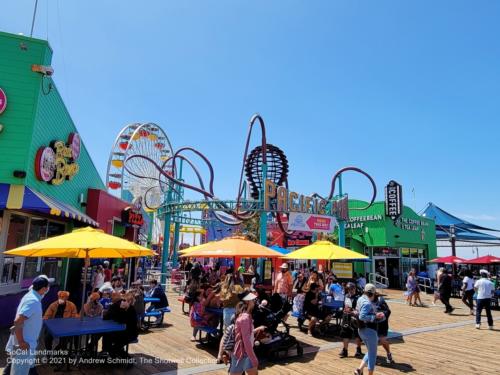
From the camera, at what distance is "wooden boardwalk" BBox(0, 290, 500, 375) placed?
6188 millimetres

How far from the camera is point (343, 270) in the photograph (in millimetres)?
17078

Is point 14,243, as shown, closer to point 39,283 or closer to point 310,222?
point 39,283

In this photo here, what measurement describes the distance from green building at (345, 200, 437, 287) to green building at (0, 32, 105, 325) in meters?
20.7

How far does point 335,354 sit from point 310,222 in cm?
1215

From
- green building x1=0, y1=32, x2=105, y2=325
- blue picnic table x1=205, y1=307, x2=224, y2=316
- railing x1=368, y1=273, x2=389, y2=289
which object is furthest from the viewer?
railing x1=368, y1=273, x2=389, y2=289

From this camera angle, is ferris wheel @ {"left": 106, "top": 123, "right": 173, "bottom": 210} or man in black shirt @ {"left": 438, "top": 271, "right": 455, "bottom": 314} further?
ferris wheel @ {"left": 106, "top": 123, "right": 173, "bottom": 210}

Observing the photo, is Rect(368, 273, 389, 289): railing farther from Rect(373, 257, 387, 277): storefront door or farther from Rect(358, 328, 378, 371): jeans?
Rect(358, 328, 378, 371): jeans

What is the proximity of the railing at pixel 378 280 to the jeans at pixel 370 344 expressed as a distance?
19.0m

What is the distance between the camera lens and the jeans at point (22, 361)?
428 cm

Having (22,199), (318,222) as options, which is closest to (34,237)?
(22,199)

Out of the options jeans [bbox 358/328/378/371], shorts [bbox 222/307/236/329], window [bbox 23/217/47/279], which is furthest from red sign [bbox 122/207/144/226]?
jeans [bbox 358/328/378/371]

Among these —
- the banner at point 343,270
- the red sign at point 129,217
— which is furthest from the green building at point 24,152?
the banner at point 343,270

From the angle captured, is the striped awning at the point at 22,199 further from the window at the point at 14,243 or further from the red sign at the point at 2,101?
the red sign at the point at 2,101

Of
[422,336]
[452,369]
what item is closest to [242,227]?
[422,336]
